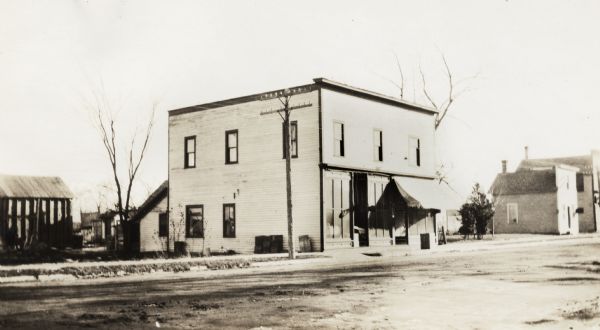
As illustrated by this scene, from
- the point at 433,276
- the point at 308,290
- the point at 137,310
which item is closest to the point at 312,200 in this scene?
the point at 433,276

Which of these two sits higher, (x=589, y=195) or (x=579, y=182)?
(x=579, y=182)

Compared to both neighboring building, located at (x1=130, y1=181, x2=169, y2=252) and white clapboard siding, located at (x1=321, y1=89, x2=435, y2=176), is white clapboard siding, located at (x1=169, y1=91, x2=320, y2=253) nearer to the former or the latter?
white clapboard siding, located at (x1=321, y1=89, x2=435, y2=176)

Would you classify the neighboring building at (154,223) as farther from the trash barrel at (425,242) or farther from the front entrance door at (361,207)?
the trash barrel at (425,242)

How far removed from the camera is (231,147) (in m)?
29.0

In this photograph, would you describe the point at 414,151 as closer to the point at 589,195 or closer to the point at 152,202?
the point at 152,202

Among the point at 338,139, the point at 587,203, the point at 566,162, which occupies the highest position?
the point at 566,162

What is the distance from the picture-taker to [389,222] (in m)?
29.2

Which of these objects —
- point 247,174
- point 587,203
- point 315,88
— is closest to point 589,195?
point 587,203

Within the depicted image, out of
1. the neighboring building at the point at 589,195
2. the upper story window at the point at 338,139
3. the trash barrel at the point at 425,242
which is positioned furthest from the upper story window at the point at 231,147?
the neighboring building at the point at 589,195

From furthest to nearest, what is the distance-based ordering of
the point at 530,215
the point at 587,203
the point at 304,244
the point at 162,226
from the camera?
1. the point at 587,203
2. the point at 530,215
3. the point at 162,226
4. the point at 304,244

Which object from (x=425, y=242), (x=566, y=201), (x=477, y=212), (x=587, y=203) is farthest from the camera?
(x=587, y=203)

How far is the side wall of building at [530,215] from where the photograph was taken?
1965 inches

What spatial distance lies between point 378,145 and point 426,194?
11.5 ft

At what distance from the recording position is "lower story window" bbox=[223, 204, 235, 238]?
28625mm
